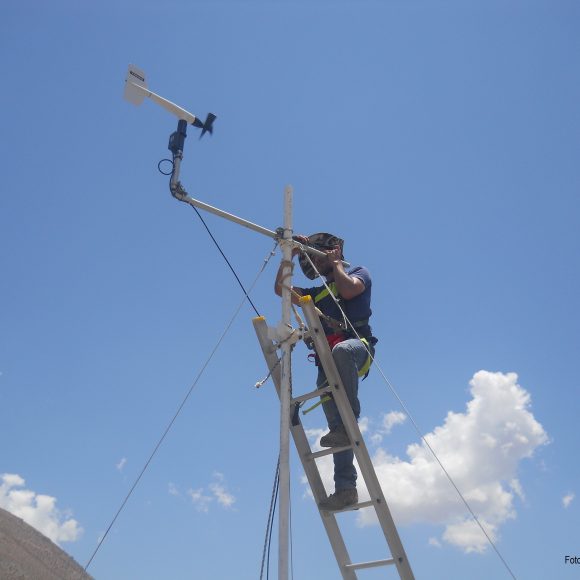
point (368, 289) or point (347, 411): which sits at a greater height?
point (368, 289)

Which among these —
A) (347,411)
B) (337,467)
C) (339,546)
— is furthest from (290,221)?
(339,546)

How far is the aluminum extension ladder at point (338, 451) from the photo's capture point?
7438mm

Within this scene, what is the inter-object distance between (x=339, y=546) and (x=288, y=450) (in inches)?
60.9

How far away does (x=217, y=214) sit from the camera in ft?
26.5

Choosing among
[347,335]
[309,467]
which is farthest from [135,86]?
[309,467]

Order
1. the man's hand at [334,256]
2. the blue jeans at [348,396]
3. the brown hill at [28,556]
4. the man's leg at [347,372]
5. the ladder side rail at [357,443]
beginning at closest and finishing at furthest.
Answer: the ladder side rail at [357,443] < the blue jeans at [348,396] < the man's leg at [347,372] < the man's hand at [334,256] < the brown hill at [28,556]

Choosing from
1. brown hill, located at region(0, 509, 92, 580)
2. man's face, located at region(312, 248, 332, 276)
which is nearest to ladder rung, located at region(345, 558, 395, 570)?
man's face, located at region(312, 248, 332, 276)

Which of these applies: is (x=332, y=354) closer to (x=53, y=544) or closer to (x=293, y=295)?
(x=293, y=295)

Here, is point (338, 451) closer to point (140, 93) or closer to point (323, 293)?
point (323, 293)

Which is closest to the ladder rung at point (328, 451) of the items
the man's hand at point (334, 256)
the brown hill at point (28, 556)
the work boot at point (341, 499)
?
the work boot at point (341, 499)

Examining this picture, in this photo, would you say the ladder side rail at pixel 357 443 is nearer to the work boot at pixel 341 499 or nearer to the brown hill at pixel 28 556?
the work boot at pixel 341 499

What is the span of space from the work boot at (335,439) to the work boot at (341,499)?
0.54 meters

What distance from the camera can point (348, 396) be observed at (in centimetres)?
809

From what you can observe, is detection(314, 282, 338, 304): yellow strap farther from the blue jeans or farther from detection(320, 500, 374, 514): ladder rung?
detection(320, 500, 374, 514): ladder rung
